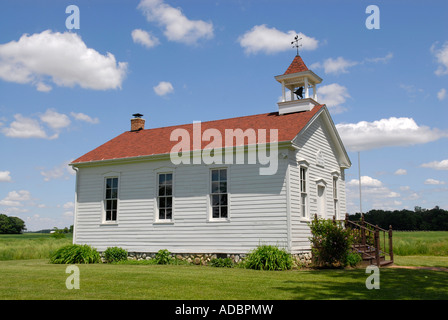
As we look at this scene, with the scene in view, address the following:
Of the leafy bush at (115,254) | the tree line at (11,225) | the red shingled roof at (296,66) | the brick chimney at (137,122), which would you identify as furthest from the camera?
the tree line at (11,225)

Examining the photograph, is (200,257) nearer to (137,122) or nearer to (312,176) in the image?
(312,176)

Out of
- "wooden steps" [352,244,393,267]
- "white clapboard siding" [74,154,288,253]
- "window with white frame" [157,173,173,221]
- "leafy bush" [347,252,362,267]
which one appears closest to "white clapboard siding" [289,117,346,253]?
"white clapboard siding" [74,154,288,253]

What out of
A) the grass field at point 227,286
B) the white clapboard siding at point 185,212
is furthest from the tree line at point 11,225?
the grass field at point 227,286

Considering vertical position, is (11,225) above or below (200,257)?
above

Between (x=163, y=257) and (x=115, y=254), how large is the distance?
248cm

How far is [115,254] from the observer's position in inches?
732

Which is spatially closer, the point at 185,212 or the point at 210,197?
the point at 210,197

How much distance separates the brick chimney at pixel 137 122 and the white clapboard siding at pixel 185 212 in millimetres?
4351

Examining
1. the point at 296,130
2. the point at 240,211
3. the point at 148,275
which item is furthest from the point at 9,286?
the point at 296,130

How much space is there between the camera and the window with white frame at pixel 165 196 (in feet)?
59.6

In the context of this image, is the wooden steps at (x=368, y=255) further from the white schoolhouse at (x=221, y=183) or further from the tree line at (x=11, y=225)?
the tree line at (x=11, y=225)

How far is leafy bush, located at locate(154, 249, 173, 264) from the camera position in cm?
1735

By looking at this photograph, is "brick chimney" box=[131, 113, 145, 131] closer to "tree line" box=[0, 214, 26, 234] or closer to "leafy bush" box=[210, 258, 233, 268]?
"leafy bush" box=[210, 258, 233, 268]

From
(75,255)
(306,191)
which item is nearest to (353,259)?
(306,191)
